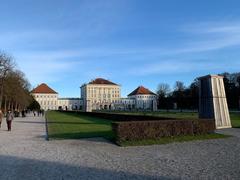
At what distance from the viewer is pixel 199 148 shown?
1292 cm

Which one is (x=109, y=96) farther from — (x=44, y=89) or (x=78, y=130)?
(x=78, y=130)

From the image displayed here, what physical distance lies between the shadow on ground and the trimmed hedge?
5.09 meters

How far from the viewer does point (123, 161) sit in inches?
414

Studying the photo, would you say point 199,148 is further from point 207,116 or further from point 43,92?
point 43,92

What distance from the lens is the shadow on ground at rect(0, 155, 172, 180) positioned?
828 cm

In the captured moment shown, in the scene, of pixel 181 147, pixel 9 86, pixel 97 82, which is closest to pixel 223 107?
pixel 181 147

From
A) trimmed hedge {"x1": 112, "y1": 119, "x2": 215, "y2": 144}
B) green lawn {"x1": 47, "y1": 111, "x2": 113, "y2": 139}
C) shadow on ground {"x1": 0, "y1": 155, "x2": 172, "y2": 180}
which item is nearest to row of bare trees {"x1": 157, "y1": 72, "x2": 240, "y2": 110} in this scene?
green lawn {"x1": 47, "y1": 111, "x2": 113, "y2": 139}

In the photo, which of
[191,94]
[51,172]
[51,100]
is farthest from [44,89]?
[51,172]

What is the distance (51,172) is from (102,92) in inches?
6457

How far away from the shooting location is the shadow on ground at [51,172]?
27.2ft

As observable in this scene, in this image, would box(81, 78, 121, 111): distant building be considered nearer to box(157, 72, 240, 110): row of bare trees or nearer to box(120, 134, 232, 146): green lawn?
box(157, 72, 240, 110): row of bare trees

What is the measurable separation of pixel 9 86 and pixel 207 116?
41103 millimetres

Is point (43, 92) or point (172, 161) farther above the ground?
point (43, 92)

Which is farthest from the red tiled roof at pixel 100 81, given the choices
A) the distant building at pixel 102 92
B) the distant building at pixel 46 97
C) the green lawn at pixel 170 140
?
the green lawn at pixel 170 140
